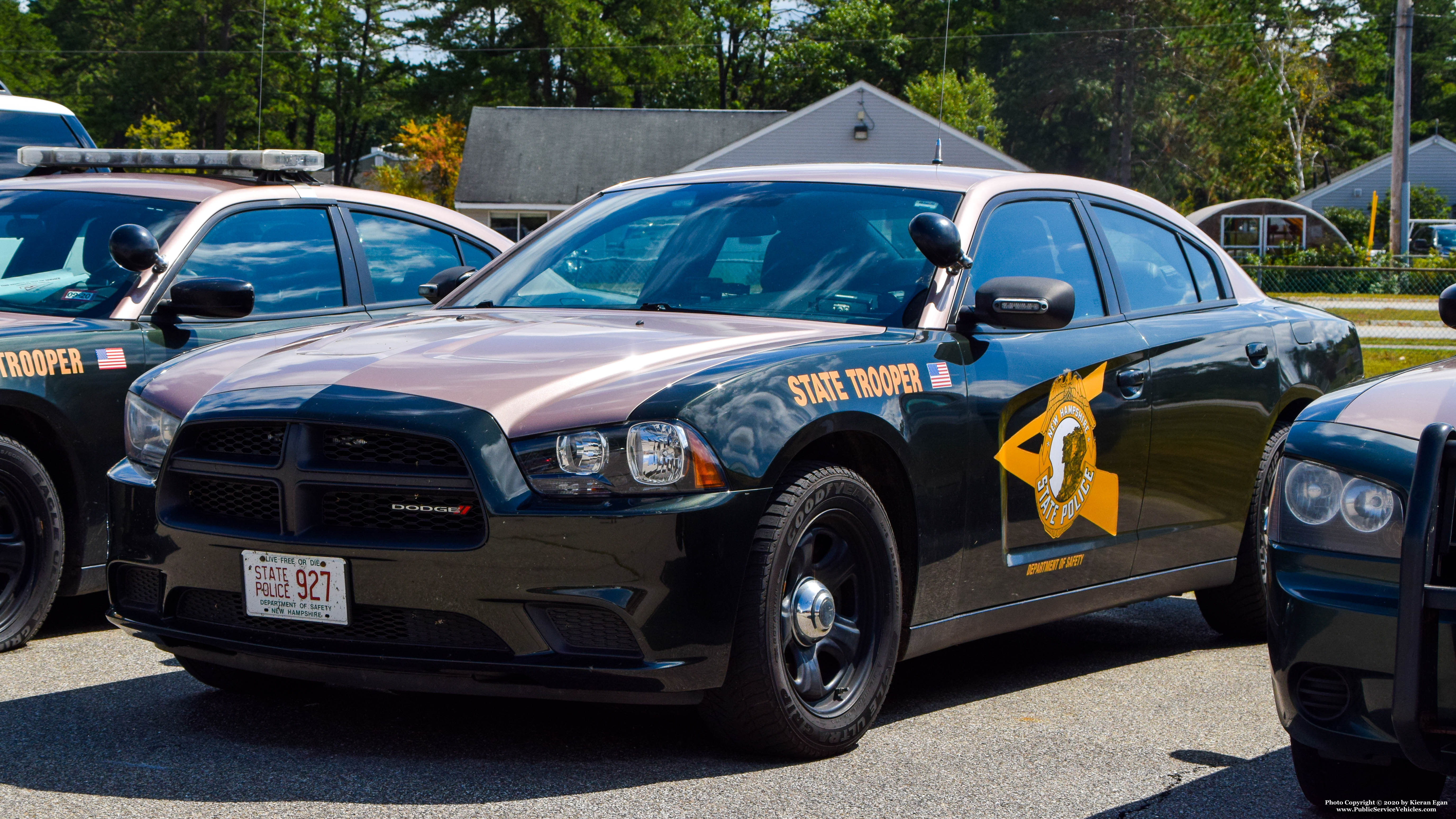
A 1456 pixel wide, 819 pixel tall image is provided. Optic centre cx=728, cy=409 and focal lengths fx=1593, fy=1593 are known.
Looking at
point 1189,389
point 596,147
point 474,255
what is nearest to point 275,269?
point 474,255

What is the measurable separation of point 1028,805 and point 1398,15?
35.0 metres

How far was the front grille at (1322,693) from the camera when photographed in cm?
321

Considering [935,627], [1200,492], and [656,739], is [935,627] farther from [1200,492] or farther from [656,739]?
[1200,492]

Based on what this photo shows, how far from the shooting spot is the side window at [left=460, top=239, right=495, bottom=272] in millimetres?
7312

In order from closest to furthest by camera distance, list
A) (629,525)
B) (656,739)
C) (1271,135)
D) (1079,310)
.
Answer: (629,525) → (656,739) → (1079,310) → (1271,135)

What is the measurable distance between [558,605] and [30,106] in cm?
838

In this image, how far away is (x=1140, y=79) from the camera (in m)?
71.1

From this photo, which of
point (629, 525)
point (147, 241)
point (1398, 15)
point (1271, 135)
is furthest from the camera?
point (1271, 135)

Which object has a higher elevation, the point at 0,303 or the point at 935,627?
the point at 0,303

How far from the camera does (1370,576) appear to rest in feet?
10.3

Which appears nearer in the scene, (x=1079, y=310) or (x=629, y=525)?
(x=629, y=525)

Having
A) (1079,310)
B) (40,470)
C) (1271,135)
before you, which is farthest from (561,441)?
(1271,135)

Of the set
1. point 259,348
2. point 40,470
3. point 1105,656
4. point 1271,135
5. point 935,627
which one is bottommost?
point 1105,656

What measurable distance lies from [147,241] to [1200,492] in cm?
385
